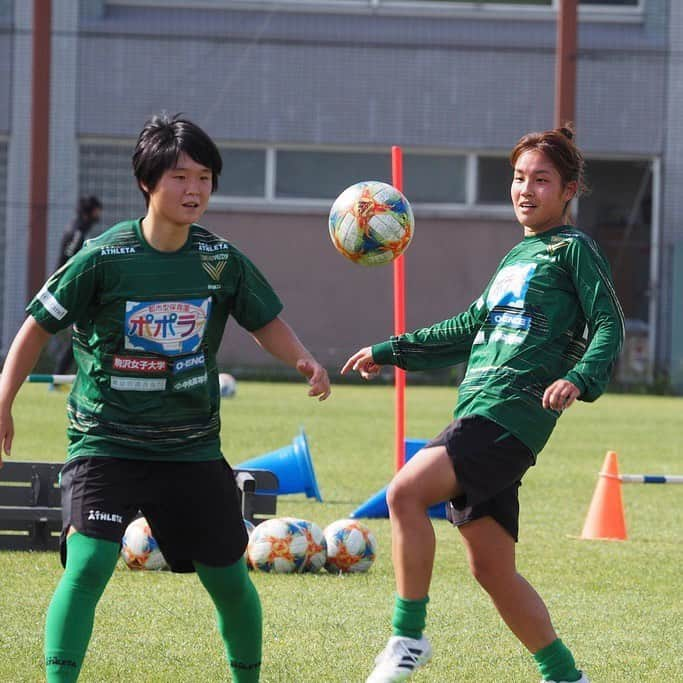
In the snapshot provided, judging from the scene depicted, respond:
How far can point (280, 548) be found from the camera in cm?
716

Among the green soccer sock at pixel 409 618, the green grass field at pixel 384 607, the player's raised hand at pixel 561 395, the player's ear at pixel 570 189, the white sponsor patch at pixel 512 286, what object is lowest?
the green grass field at pixel 384 607

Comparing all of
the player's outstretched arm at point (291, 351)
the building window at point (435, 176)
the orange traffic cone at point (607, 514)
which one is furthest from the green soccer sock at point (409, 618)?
the building window at point (435, 176)

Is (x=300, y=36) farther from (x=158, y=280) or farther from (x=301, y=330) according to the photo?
(x=158, y=280)

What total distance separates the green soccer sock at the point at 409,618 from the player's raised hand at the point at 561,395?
769mm

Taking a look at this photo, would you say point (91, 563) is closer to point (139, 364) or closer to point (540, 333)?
point (139, 364)

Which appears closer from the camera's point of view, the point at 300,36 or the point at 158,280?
the point at 158,280

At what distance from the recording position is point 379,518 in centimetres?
914

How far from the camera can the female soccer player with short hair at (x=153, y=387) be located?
4.42m

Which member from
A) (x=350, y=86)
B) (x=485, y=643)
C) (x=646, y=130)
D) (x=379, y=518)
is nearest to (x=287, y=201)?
(x=350, y=86)

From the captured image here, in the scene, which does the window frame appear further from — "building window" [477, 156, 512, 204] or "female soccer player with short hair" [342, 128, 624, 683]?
"female soccer player with short hair" [342, 128, 624, 683]

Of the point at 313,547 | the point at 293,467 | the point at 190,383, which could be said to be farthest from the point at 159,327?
the point at 293,467

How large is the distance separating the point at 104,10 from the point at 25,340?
67.9 ft

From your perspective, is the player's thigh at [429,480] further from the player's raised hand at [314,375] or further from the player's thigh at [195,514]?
the player's thigh at [195,514]

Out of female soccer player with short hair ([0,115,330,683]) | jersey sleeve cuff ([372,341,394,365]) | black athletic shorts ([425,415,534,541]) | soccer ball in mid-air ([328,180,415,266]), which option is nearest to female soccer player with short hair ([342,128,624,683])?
black athletic shorts ([425,415,534,541])
